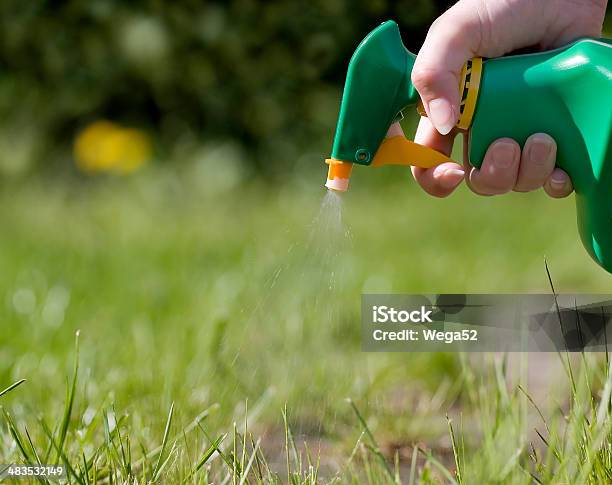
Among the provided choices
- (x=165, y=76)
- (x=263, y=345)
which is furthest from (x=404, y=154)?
(x=165, y=76)

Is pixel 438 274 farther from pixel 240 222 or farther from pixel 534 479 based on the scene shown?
pixel 534 479

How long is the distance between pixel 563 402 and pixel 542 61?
1.62ft

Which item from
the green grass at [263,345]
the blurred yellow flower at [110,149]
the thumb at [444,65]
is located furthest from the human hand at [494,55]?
the blurred yellow flower at [110,149]

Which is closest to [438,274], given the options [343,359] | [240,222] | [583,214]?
[343,359]

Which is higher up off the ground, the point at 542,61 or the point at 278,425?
the point at 542,61

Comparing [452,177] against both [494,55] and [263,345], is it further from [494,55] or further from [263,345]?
[263,345]

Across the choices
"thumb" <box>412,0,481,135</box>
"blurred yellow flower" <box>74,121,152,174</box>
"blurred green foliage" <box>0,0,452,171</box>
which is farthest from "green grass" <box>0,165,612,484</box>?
"blurred green foliage" <box>0,0,452,171</box>

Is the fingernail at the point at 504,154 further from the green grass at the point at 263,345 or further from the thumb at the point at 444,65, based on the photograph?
the green grass at the point at 263,345

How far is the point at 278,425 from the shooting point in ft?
3.76

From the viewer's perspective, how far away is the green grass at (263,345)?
34.7 inches

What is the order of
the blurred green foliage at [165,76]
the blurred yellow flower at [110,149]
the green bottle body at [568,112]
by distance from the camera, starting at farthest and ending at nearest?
the blurred green foliage at [165,76], the blurred yellow flower at [110,149], the green bottle body at [568,112]

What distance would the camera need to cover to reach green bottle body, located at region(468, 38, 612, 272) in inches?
33.9

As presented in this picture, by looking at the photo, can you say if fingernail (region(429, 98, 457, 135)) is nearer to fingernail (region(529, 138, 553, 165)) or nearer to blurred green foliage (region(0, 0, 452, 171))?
fingernail (region(529, 138, 553, 165))

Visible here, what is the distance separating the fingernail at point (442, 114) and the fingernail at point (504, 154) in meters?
0.05
